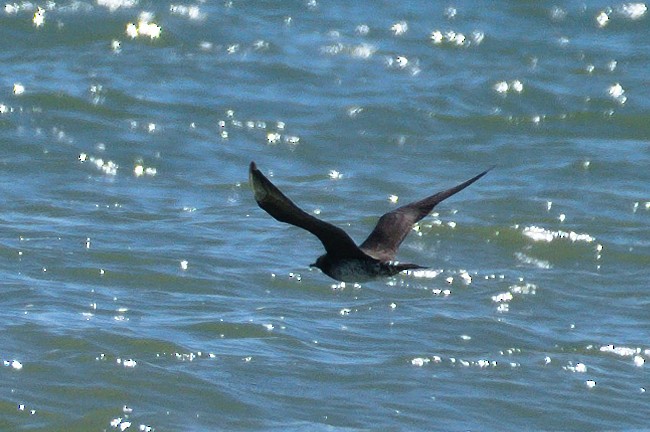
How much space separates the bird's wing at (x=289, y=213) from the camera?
585 cm

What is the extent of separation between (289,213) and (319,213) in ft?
20.5

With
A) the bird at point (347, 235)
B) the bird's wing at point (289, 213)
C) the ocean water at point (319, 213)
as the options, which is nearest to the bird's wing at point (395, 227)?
the bird at point (347, 235)

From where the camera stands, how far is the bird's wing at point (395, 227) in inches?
282

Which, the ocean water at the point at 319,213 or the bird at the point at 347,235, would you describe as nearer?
the bird at the point at 347,235

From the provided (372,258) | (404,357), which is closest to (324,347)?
(404,357)

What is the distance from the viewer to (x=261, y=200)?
19.7 feet

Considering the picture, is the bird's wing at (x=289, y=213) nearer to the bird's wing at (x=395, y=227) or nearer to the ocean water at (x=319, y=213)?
the bird's wing at (x=395, y=227)

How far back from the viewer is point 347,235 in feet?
20.4

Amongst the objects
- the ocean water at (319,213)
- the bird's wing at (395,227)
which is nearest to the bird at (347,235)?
the bird's wing at (395,227)

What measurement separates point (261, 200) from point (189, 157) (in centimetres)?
766

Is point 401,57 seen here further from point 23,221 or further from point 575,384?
point 575,384

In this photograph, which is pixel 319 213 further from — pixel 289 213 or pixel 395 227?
pixel 289 213

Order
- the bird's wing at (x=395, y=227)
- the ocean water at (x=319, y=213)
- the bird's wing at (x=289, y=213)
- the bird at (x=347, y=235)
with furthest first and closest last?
the ocean water at (x=319, y=213) → the bird's wing at (x=395, y=227) → the bird at (x=347, y=235) → the bird's wing at (x=289, y=213)

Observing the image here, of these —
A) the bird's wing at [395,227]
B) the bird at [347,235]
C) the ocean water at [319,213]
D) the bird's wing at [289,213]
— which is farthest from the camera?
the ocean water at [319,213]
